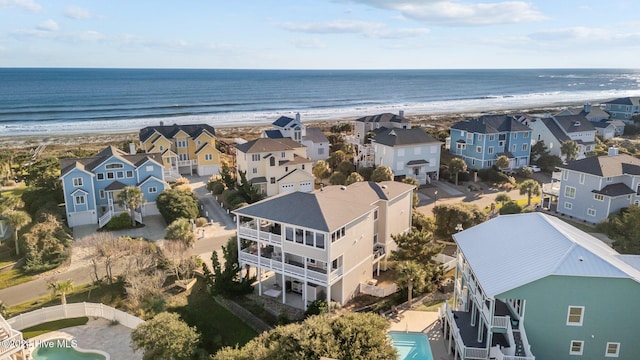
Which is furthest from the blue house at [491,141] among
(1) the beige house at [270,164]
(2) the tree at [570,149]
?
(1) the beige house at [270,164]

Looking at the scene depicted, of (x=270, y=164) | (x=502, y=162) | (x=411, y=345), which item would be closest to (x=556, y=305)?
(x=411, y=345)

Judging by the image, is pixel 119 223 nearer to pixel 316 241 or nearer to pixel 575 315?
pixel 316 241

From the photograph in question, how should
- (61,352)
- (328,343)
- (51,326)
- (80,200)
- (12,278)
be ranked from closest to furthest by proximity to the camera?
(328,343), (61,352), (51,326), (12,278), (80,200)

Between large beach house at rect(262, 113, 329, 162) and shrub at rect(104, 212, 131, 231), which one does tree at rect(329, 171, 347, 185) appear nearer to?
large beach house at rect(262, 113, 329, 162)

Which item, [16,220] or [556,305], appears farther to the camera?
[16,220]

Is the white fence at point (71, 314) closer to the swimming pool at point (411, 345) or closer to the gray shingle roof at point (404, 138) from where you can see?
the swimming pool at point (411, 345)

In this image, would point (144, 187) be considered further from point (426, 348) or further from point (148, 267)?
point (426, 348)

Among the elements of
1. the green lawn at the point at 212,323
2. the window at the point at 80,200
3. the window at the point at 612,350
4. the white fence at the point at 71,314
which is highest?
the window at the point at 80,200

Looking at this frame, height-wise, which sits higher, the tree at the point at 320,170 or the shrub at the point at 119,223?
the tree at the point at 320,170
